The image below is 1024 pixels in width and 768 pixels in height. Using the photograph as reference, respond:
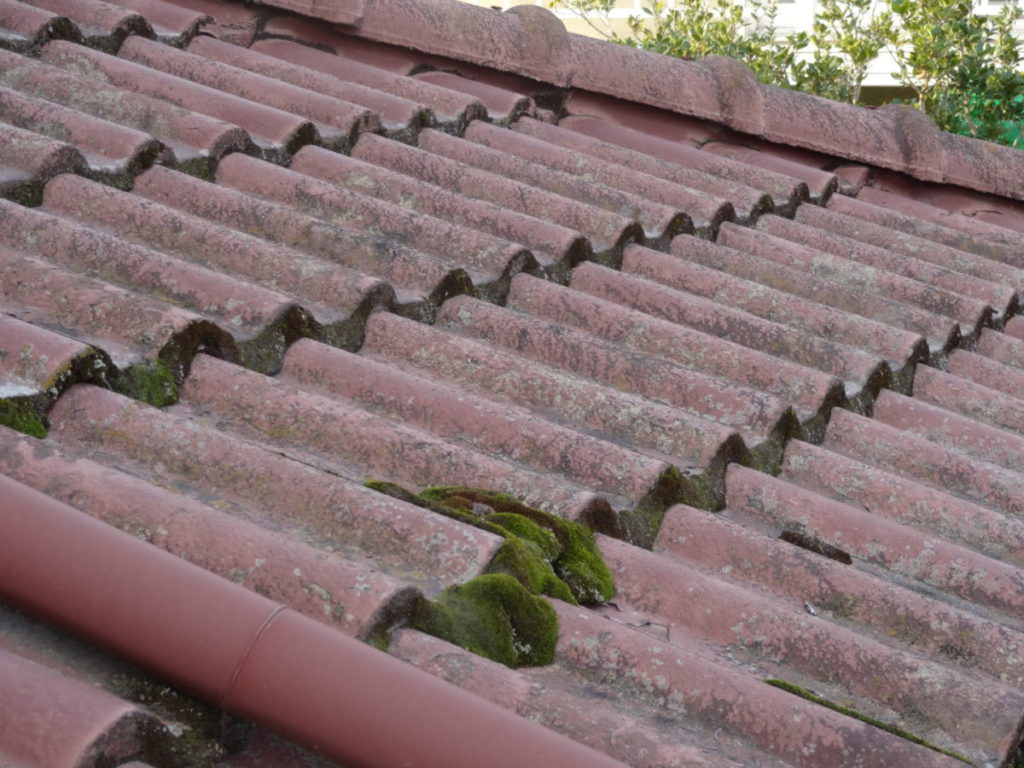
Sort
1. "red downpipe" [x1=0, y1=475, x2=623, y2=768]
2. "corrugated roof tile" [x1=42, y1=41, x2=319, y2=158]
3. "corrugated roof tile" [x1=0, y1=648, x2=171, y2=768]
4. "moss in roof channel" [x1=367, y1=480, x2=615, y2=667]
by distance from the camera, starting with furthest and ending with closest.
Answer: "corrugated roof tile" [x1=42, y1=41, x2=319, y2=158] → "moss in roof channel" [x1=367, y1=480, x2=615, y2=667] → "red downpipe" [x1=0, y1=475, x2=623, y2=768] → "corrugated roof tile" [x1=0, y1=648, x2=171, y2=768]

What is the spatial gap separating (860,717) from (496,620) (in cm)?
57

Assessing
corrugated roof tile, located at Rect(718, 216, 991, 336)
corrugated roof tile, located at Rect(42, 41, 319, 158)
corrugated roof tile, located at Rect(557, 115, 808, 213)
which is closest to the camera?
corrugated roof tile, located at Rect(42, 41, 319, 158)

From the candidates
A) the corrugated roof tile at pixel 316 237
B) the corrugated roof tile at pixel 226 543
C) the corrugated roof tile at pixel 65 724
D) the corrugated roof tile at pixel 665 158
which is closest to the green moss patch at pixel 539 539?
the corrugated roof tile at pixel 226 543

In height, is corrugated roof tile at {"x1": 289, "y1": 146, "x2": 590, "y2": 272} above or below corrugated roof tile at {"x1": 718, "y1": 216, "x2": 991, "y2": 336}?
below

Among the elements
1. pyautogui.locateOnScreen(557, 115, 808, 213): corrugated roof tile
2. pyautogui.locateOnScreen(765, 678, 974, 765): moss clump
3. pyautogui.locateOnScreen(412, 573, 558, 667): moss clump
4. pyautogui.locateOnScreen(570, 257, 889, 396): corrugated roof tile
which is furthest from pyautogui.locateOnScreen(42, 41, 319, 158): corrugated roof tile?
pyautogui.locateOnScreen(765, 678, 974, 765): moss clump

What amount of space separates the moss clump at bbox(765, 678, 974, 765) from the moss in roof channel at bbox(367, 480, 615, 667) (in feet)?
1.12

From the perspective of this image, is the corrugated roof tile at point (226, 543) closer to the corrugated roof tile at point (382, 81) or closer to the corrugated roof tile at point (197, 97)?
the corrugated roof tile at point (197, 97)

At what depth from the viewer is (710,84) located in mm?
4840

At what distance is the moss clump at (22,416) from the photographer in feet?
6.61

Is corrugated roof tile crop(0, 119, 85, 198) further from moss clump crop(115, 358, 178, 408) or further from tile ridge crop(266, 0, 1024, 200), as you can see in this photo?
tile ridge crop(266, 0, 1024, 200)

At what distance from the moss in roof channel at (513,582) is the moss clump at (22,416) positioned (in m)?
0.56

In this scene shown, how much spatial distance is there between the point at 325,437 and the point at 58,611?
766 mm

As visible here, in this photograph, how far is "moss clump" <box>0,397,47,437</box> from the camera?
201 centimetres

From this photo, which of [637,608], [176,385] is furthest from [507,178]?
[637,608]
